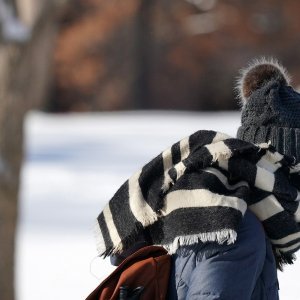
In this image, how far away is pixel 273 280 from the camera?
7.27 feet

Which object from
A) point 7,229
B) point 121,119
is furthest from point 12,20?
point 121,119

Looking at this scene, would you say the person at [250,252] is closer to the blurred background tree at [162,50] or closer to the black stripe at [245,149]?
the black stripe at [245,149]

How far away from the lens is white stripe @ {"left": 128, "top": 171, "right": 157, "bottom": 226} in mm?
2221

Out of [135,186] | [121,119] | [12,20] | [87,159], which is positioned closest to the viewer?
[135,186]

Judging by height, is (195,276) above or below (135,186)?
below

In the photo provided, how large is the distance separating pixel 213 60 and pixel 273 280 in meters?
21.7

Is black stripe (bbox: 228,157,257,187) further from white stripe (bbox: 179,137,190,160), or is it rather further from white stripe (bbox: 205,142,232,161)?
white stripe (bbox: 179,137,190,160)

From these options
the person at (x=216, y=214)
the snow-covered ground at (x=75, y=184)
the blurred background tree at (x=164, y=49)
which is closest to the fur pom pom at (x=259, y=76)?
the person at (x=216, y=214)

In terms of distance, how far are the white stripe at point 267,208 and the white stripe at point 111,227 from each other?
Answer: 35 cm

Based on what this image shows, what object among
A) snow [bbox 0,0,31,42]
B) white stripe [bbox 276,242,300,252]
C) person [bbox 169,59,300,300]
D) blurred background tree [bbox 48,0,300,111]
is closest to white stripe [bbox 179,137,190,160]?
person [bbox 169,59,300,300]

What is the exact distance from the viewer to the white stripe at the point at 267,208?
2.20 m

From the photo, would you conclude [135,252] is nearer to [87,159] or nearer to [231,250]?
[231,250]

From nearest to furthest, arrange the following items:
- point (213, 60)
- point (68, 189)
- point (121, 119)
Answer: point (68, 189), point (121, 119), point (213, 60)

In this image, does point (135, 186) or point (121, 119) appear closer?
point (135, 186)
